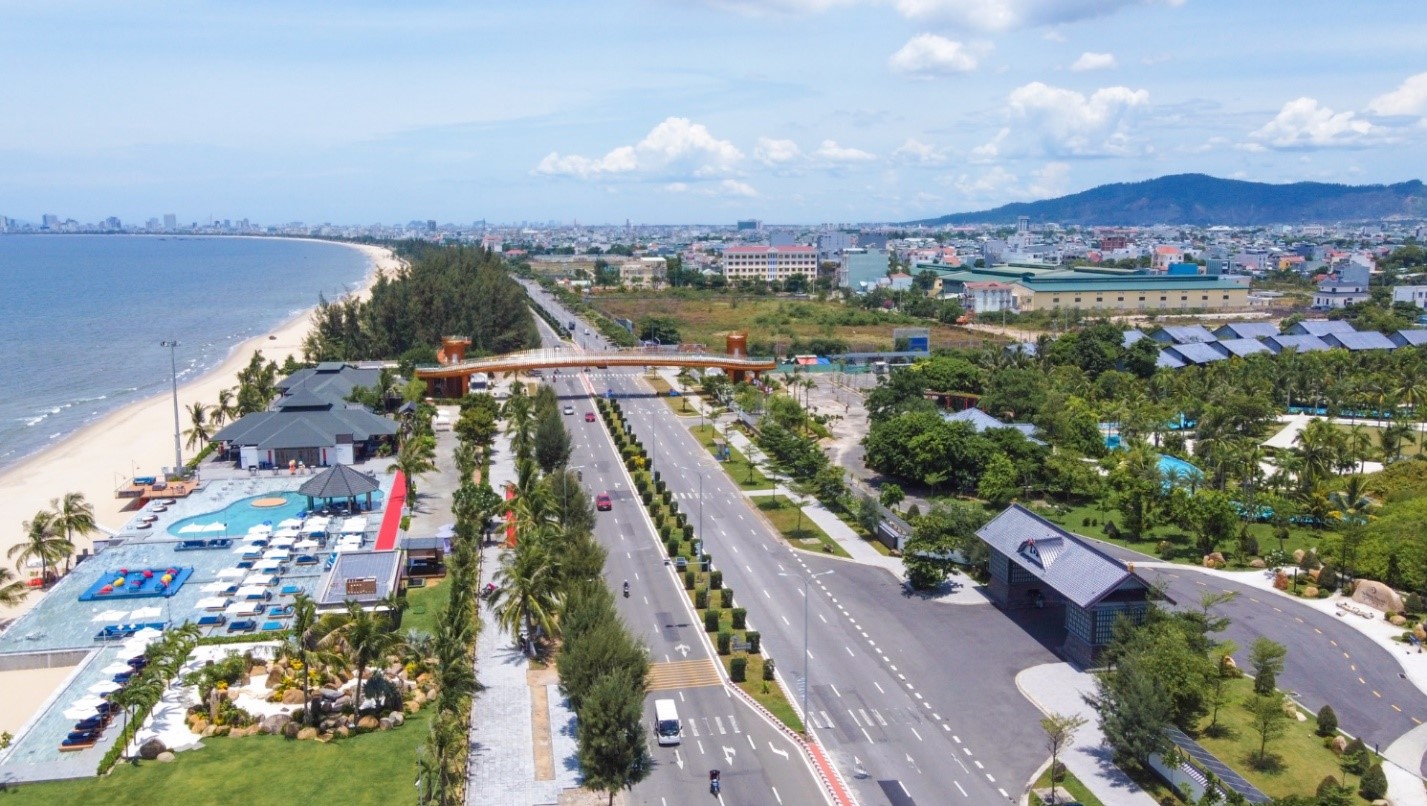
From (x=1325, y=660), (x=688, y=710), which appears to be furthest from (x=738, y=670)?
(x=1325, y=660)

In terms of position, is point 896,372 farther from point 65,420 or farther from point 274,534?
point 65,420

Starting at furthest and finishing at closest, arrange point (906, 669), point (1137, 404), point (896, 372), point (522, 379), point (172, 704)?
point (522, 379) → point (896, 372) → point (1137, 404) → point (906, 669) → point (172, 704)

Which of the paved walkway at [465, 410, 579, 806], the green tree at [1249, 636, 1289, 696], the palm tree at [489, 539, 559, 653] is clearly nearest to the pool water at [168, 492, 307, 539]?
the paved walkway at [465, 410, 579, 806]

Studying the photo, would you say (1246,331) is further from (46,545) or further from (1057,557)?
(46,545)

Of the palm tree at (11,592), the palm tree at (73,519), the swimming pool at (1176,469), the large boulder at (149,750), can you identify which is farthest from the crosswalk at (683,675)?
the swimming pool at (1176,469)

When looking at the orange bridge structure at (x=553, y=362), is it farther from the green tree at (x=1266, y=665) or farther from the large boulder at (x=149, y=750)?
the green tree at (x=1266, y=665)

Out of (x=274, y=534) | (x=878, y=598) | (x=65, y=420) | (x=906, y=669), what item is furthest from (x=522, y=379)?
(x=906, y=669)

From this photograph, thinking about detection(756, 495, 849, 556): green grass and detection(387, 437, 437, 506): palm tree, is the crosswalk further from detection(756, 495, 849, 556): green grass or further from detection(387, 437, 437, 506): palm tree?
detection(387, 437, 437, 506): palm tree

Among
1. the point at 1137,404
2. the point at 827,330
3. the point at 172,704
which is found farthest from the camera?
the point at 827,330
